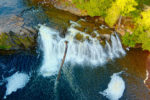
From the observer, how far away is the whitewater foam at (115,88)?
52.0 ft

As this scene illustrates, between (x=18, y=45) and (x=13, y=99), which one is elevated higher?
(x=18, y=45)

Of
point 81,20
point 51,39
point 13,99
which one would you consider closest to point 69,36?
point 51,39

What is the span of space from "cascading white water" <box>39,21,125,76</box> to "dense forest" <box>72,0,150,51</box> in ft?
11.6

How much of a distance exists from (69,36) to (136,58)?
11845 millimetres

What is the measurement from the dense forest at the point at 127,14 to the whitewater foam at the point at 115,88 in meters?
7.40

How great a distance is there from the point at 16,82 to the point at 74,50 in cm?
951

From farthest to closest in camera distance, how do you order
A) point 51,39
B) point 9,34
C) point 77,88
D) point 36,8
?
point 36,8 < point 51,39 < point 9,34 < point 77,88

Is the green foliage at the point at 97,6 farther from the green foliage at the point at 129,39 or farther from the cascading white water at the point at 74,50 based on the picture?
the green foliage at the point at 129,39

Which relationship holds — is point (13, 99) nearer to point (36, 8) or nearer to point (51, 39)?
point (51, 39)

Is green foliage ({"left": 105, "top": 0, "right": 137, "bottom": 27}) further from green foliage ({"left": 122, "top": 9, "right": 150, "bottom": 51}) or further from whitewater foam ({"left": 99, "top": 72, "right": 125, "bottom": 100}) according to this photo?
whitewater foam ({"left": 99, "top": 72, "right": 125, "bottom": 100})

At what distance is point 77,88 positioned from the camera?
52.9 feet

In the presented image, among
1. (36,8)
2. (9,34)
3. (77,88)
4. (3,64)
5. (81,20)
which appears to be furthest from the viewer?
(36,8)

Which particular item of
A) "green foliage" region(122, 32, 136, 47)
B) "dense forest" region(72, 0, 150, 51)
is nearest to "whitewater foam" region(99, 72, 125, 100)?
"green foliage" region(122, 32, 136, 47)

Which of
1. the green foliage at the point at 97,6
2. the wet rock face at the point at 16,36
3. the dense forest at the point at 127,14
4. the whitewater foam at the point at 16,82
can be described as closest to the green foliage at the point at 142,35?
the dense forest at the point at 127,14
